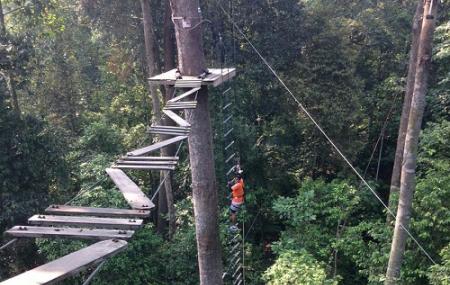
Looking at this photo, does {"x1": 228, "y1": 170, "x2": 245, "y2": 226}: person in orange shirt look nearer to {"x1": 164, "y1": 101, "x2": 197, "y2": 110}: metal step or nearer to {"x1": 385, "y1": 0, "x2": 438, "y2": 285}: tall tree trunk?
{"x1": 385, "y1": 0, "x2": 438, "y2": 285}: tall tree trunk

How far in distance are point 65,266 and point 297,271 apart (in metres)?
5.80

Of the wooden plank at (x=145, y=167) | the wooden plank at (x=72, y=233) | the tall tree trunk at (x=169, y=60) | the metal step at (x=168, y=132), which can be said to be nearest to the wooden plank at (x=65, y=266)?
the wooden plank at (x=72, y=233)

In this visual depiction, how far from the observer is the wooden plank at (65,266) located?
195cm

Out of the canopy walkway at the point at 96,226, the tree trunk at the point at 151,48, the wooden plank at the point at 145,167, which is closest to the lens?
the canopy walkway at the point at 96,226

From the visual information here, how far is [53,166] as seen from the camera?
31.8 ft

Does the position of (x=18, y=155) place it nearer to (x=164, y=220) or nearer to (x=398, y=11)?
(x=164, y=220)

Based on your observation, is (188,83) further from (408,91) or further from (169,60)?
(169,60)

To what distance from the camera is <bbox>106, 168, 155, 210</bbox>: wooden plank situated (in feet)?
10.3

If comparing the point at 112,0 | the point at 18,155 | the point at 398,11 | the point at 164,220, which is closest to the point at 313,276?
the point at 164,220

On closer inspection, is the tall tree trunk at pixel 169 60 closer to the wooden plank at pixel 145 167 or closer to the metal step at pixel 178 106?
the metal step at pixel 178 106

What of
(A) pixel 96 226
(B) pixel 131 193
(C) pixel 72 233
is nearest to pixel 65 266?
(C) pixel 72 233

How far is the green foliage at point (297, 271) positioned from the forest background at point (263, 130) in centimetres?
2

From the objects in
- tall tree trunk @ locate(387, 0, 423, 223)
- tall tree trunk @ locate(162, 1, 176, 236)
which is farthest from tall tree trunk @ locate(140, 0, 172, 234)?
tall tree trunk @ locate(387, 0, 423, 223)

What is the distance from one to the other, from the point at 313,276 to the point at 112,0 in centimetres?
791
